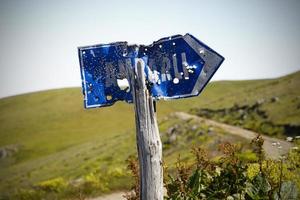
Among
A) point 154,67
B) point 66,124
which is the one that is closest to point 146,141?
point 154,67

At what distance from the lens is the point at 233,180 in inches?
187

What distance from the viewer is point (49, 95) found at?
11219cm

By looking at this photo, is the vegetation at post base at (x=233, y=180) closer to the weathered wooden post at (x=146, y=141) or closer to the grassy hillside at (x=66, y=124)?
the weathered wooden post at (x=146, y=141)

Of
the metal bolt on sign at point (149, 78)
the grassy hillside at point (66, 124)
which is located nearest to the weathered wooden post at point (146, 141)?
the metal bolt on sign at point (149, 78)

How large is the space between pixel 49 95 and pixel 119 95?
374 ft

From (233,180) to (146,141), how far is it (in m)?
2.21

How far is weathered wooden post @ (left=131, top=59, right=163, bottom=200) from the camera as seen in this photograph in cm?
300

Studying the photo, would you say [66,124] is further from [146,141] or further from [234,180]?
[146,141]

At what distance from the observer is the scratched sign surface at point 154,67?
304 cm

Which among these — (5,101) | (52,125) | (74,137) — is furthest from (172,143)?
(5,101)

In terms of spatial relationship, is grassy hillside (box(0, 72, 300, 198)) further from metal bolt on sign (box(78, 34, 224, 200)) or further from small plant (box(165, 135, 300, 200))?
metal bolt on sign (box(78, 34, 224, 200))

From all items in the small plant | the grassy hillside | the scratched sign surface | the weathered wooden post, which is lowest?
the grassy hillside

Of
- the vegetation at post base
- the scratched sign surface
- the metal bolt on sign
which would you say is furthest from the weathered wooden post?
the vegetation at post base

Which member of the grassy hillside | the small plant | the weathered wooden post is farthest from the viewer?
the grassy hillside
